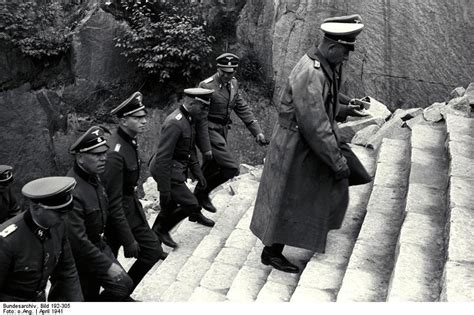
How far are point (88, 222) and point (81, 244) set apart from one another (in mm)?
241

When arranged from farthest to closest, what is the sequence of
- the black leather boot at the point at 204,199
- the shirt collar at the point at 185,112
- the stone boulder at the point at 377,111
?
the stone boulder at the point at 377,111, the black leather boot at the point at 204,199, the shirt collar at the point at 185,112

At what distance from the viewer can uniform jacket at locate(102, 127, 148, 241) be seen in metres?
5.18

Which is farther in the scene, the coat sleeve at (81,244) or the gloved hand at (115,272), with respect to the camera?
the gloved hand at (115,272)

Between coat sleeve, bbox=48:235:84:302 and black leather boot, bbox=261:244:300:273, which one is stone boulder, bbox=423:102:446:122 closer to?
black leather boot, bbox=261:244:300:273

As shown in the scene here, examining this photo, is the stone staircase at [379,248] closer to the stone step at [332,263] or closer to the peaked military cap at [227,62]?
the stone step at [332,263]

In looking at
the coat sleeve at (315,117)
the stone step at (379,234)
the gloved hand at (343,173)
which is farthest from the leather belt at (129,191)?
the stone step at (379,234)

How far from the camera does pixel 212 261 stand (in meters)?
5.95

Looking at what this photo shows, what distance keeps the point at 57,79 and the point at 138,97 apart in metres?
8.50

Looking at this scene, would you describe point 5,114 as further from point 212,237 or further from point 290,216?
point 290,216

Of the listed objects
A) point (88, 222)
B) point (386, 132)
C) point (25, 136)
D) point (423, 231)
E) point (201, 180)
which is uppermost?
point (88, 222)

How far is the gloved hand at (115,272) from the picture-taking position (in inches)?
185

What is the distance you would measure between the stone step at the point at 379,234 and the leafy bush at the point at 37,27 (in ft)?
28.7

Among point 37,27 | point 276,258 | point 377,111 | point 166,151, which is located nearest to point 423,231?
point 276,258

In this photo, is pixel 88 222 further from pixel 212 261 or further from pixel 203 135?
pixel 203 135
